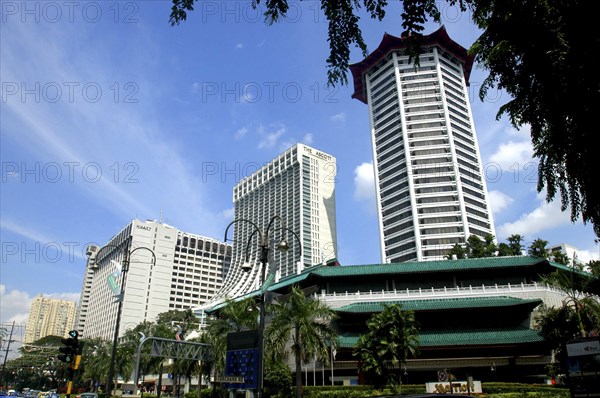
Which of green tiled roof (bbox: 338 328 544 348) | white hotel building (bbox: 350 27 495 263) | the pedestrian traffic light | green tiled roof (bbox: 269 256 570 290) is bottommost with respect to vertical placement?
the pedestrian traffic light

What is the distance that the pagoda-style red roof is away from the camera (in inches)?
5271

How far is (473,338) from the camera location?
4706 cm

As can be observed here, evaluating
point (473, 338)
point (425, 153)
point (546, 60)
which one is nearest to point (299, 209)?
point (425, 153)

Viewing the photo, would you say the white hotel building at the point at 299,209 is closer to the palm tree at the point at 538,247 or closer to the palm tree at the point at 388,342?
the palm tree at the point at 538,247

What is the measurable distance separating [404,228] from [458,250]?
1404 inches

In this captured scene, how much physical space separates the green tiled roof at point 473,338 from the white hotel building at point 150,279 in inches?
4941

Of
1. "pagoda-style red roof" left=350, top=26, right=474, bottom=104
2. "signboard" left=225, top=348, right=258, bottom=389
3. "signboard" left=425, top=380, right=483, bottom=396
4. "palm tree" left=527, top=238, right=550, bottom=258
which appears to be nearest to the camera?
"signboard" left=225, top=348, right=258, bottom=389

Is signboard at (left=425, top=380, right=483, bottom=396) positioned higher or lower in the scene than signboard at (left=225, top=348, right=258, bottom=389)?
lower

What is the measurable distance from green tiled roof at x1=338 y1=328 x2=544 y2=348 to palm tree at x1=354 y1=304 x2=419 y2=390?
518 inches

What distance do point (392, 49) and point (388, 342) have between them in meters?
122

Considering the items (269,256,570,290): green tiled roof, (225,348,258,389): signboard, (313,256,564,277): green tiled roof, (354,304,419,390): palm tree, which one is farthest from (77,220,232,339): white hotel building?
(225,348,258,389): signboard

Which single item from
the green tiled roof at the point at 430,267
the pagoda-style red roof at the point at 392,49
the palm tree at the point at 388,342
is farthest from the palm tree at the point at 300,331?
the pagoda-style red roof at the point at 392,49

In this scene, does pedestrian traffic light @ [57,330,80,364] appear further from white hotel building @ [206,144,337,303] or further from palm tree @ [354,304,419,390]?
white hotel building @ [206,144,337,303]

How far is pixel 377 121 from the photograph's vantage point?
138 m
